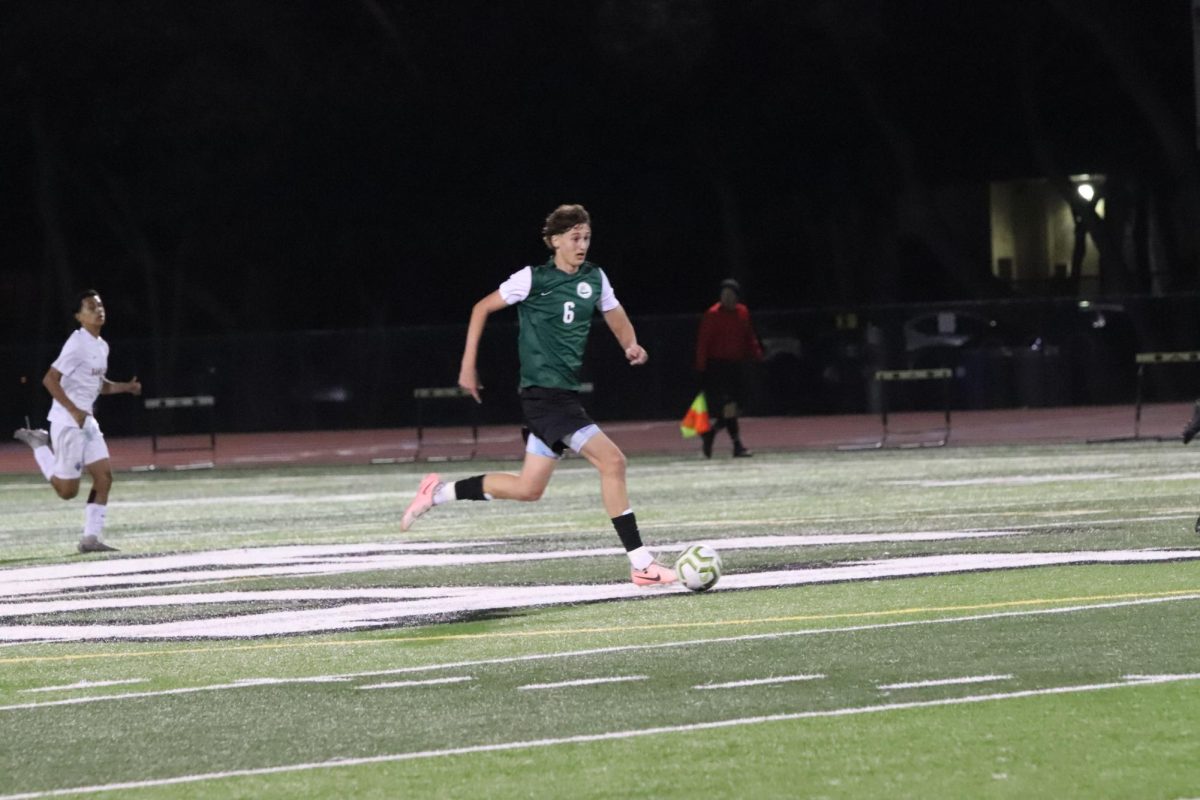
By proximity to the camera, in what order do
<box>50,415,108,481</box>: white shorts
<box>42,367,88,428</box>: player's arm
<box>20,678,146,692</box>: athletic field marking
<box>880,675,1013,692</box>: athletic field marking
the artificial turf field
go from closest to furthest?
1. the artificial turf field
2. <box>880,675,1013,692</box>: athletic field marking
3. <box>20,678,146,692</box>: athletic field marking
4. <box>42,367,88,428</box>: player's arm
5. <box>50,415,108,481</box>: white shorts

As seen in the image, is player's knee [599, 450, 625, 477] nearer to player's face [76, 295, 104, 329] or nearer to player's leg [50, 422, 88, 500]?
player's face [76, 295, 104, 329]

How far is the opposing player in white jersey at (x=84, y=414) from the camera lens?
19250mm

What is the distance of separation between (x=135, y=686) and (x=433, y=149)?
3974cm

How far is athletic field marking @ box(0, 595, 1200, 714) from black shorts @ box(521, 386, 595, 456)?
108 inches

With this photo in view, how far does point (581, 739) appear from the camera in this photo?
8703mm

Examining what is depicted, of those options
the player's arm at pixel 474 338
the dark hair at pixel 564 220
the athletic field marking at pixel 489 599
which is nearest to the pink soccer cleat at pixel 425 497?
the athletic field marking at pixel 489 599

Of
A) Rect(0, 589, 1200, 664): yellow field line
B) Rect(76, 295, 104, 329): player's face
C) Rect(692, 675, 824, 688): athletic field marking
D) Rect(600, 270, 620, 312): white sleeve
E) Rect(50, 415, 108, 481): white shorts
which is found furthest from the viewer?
Rect(50, 415, 108, 481): white shorts

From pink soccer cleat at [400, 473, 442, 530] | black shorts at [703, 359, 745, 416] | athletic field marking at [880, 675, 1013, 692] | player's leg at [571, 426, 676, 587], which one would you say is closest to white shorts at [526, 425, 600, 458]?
player's leg at [571, 426, 676, 587]

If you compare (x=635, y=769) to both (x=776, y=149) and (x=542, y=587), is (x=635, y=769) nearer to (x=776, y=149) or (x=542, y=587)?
(x=542, y=587)

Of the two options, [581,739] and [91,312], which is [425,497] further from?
[581,739]

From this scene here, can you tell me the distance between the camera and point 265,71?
49969mm

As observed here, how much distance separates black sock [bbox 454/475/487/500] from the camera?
15.0 m

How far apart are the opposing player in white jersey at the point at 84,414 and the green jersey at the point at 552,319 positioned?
5.82m

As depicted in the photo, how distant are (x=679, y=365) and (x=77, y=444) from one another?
26.0 meters
